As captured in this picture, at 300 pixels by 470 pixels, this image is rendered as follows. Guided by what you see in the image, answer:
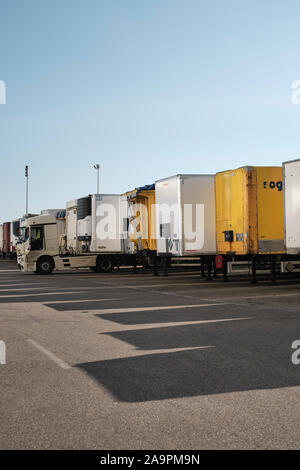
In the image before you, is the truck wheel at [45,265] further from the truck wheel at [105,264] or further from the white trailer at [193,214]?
the white trailer at [193,214]

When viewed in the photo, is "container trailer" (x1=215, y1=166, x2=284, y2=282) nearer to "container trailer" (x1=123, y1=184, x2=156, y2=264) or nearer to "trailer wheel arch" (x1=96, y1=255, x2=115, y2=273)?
"container trailer" (x1=123, y1=184, x2=156, y2=264)

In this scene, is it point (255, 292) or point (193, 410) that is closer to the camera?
point (193, 410)

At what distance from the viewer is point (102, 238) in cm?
3225

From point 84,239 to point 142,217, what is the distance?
6583 millimetres

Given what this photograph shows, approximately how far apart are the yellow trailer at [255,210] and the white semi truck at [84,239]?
39.9 feet

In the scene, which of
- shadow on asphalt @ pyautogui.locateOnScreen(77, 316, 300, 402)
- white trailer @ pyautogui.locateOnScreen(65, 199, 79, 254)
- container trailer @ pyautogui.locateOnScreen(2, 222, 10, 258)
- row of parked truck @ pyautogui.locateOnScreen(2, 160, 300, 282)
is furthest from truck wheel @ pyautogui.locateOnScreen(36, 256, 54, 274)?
container trailer @ pyautogui.locateOnScreen(2, 222, 10, 258)

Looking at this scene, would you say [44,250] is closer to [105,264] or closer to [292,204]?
[105,264]

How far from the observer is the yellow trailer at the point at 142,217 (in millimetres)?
26234

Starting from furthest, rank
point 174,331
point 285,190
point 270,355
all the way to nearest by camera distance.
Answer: point 285,190
point 174,331
point 270,355

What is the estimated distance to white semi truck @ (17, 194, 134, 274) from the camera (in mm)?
32219
